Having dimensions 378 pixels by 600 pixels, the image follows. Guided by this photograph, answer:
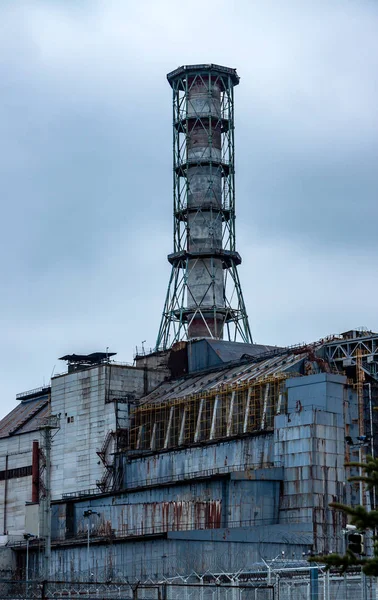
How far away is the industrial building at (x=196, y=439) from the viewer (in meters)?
77.0

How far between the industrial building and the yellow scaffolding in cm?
13

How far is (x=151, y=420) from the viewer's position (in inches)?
3752

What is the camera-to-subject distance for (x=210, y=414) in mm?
88938

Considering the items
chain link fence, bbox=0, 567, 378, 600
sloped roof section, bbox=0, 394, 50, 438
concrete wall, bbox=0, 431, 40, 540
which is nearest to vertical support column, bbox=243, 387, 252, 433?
chain link fence, bbox=0, 567, 378, 600

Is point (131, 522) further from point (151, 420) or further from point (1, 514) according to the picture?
point (1, 514)

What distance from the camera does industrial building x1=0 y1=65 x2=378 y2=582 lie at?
77.0 meters

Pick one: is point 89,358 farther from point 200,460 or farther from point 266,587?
point 266,587

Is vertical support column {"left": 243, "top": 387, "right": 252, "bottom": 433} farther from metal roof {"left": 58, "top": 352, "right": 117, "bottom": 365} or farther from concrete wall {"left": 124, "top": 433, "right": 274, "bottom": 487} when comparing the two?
metal roof {"left": 58, "top": 352, "right": 117, "bottom": 365}

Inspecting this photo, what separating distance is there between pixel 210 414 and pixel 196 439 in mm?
2198

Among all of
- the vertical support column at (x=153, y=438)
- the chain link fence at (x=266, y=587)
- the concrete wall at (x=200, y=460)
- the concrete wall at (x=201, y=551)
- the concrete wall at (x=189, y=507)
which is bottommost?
the chain link fence at (x=266, y=587)

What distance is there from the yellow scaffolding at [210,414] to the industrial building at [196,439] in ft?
0.41

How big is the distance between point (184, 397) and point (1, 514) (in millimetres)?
25841

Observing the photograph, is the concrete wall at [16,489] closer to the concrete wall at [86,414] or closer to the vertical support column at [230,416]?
the concrete wall at [86,414]

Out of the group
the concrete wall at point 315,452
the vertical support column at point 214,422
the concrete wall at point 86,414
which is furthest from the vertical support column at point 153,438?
the concrete wall at point 315,452
